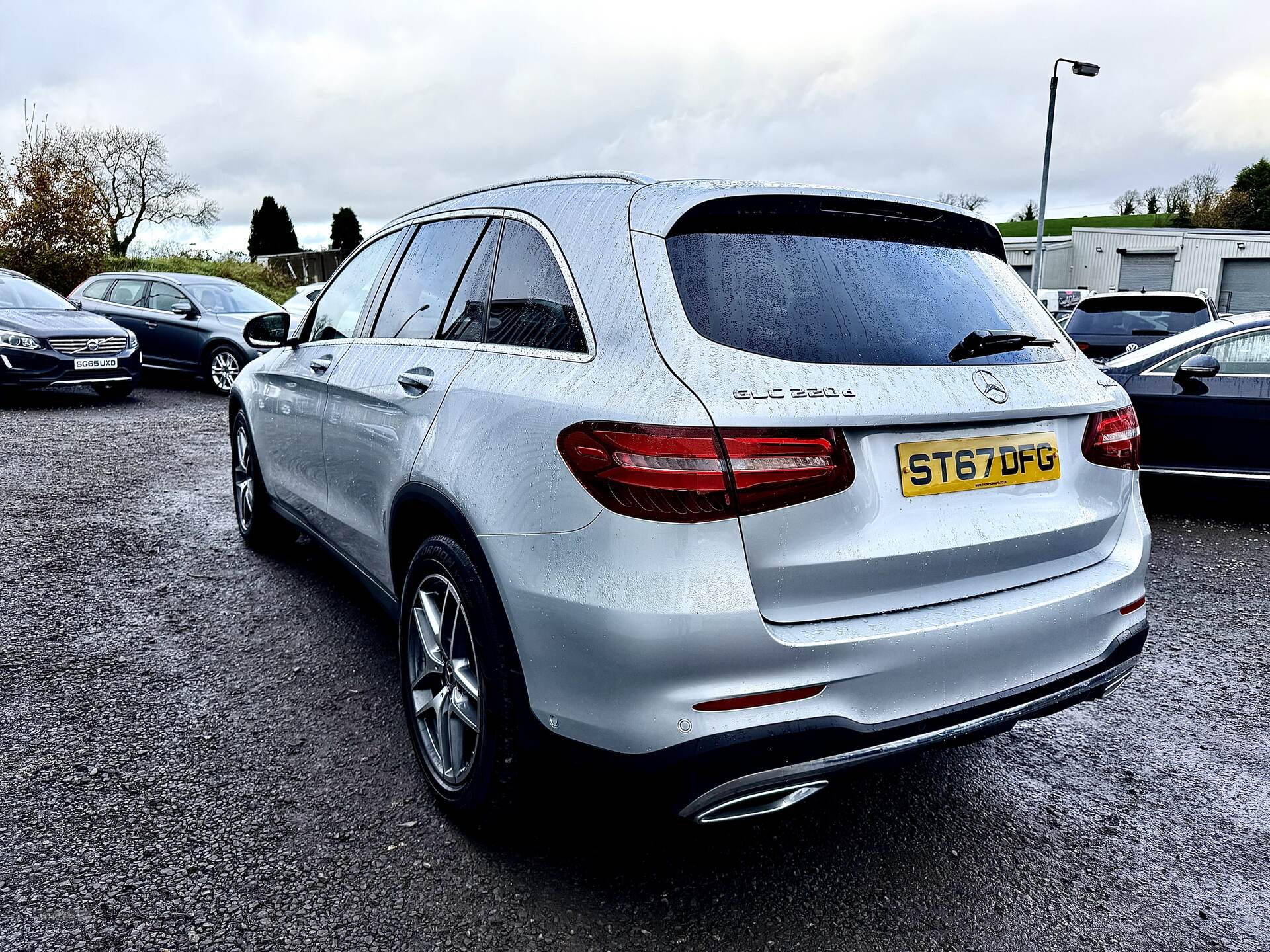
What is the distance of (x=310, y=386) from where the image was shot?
4.02 meters

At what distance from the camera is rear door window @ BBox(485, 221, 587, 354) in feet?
8.13

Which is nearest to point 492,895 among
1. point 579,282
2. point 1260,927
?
point 579,282

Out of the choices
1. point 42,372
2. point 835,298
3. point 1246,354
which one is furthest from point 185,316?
point 835,298

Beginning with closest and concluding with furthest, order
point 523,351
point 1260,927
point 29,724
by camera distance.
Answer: point 1260,927
point 523,351
point 29,724

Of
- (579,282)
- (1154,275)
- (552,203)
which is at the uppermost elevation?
(552,203)

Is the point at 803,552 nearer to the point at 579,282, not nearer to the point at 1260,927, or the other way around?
the point at 579,282

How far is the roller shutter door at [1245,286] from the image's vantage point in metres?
47.2

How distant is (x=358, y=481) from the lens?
341cm

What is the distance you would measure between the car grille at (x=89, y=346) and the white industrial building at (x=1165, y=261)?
41.0 metres

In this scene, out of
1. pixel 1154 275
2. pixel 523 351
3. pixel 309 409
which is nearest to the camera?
pixel 523 351

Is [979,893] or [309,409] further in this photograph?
[309,409]

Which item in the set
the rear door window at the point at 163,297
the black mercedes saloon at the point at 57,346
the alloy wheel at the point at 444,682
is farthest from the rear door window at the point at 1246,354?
the rear door window at the point at 163,297

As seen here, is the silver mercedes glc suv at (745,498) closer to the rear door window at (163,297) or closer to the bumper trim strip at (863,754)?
the bumper trim strip at (863,754)

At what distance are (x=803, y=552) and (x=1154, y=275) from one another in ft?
189
